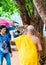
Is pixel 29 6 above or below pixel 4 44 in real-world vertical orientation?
above

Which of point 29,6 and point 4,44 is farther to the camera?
point 29,6

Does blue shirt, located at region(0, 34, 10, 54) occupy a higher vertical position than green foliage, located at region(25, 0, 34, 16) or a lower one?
lower

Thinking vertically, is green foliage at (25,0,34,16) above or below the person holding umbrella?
above

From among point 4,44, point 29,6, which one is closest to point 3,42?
point 4,44

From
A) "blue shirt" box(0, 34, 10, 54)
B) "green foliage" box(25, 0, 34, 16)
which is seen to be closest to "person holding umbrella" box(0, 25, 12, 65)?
"blue shirt" box(0, 34, 10, 54)

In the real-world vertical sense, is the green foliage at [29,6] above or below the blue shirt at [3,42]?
above

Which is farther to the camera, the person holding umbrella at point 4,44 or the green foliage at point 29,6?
the green foliage at point 29,6

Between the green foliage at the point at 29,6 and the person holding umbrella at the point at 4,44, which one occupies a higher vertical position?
the green foliage at the point at 29,6

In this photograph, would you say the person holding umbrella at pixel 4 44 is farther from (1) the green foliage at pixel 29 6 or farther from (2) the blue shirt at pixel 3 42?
(1) the green foliage at pixel 29 6

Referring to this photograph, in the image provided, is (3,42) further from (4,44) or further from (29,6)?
(29,6)

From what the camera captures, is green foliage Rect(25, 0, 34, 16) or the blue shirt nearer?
the blue shirt

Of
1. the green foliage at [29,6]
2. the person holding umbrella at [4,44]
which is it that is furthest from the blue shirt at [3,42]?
the green foliage at [29,6]

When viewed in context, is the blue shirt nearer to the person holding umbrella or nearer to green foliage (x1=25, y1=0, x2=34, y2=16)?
the person holding umbrella

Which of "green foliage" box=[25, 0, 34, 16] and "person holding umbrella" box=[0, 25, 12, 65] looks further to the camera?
"green foliage" box=[25, 0, 34, 16]
